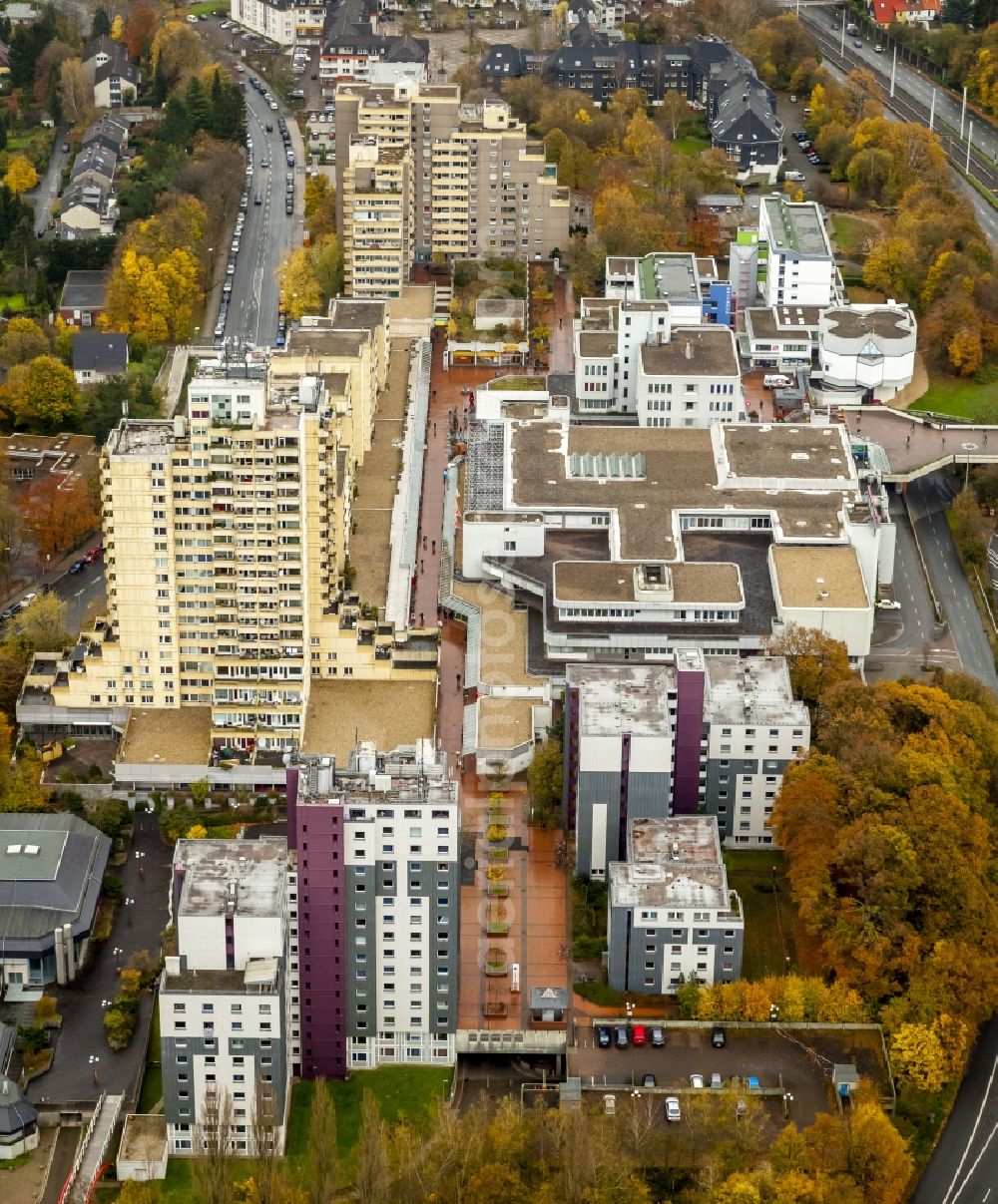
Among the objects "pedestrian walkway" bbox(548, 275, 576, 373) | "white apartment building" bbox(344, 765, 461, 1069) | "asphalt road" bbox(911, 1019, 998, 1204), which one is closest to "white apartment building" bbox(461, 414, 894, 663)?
"pedestrian walkway" bbox(548, 275, 576, 373)

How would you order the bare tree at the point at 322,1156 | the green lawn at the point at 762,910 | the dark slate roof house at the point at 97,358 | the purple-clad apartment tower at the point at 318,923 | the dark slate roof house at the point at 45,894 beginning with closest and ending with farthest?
the bare tree at the point at 322,1156
the purple-clad apartment tower at the point at 318,923
the dark slate roof house at the point at 45,894
the green lawn at the point at 762,910
the dark slate roof house at the point at 97,358

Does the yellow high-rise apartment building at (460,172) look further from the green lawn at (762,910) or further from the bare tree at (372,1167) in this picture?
the bare tree at (372,1167)

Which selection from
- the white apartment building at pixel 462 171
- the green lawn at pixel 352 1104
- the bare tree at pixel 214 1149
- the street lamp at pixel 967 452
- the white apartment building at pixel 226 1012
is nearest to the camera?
the bare tree at pixel 214 1149

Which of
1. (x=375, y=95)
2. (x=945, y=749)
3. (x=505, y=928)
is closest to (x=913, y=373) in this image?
(x=375, y=95)

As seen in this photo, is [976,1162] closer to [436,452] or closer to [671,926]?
[671,926]

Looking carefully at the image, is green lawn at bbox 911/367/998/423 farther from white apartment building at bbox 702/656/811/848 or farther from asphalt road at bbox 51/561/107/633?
asphalt road at bbox 51/561/107/633

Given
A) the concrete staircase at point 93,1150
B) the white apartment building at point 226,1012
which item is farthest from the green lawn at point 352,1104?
the concrete staircase at point 93,1150
